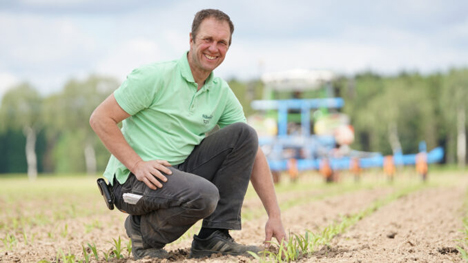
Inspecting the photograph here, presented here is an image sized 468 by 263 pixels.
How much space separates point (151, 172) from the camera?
2.81 meters

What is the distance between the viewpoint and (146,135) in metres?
3.00

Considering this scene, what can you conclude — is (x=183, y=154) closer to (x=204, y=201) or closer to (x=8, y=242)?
(x=204, y=201)

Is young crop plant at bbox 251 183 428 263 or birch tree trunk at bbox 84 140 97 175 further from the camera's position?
birch tree trunk at bbox 84 140 97 175

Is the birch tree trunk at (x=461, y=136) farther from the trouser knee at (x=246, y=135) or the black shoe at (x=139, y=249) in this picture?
the black shoe at (x=139, y=249)

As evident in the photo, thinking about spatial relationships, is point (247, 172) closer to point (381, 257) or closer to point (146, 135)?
point (146, 135)

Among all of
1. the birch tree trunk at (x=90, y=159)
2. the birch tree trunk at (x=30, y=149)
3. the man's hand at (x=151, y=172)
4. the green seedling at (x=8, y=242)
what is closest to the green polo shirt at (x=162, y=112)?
the man's hand at (x=151, y=172)

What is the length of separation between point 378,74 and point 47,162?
79.7ft

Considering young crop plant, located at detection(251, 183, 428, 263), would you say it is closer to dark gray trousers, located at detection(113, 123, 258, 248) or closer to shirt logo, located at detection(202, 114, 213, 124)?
dark gray trousers, located at detection(113, 123, 258, 248)

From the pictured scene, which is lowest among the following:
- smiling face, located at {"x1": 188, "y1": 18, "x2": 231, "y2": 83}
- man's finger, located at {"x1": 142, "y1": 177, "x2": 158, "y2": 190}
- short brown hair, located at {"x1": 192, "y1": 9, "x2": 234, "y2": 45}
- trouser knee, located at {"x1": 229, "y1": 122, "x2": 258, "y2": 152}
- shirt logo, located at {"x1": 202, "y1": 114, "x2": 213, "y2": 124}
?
man's finger, located at {"x1": 142, "y1": 177, "x2": 158, "y2": 190}

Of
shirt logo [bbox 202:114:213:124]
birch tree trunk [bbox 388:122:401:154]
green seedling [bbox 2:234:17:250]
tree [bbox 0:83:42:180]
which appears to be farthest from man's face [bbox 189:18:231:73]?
tree [bbox 0:83:42:180]

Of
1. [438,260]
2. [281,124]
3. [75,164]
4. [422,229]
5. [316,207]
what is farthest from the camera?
[75,164]

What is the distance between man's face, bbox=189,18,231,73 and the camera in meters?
2.94

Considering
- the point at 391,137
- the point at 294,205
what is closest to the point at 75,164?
the point at 391,137

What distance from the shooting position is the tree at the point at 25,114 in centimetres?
3809
